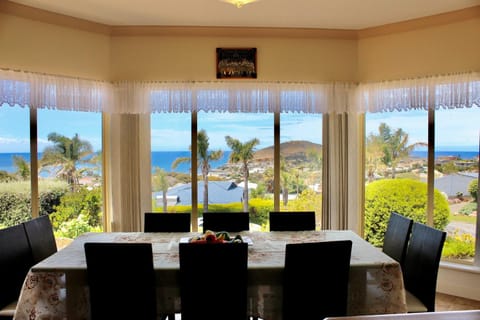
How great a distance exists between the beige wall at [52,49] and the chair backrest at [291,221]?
7.82 feet

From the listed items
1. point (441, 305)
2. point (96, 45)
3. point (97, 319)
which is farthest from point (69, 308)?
point (441, 305)

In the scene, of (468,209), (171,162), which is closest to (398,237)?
(468,209)

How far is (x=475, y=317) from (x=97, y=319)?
183cm

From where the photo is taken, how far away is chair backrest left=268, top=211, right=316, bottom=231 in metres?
3.11

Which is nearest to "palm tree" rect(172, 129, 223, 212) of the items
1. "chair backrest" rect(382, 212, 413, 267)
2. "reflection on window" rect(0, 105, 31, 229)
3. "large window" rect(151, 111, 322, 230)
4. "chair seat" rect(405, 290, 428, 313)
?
"large window" rect(151, 111, 322, 230)

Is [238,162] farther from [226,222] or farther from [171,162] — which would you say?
[226,222]

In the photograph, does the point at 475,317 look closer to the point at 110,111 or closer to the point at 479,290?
the point at 479,290

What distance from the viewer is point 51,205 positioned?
142 inches

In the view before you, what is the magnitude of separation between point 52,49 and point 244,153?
88.5 inches

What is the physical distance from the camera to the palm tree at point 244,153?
13.4 feet

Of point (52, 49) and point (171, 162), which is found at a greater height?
point (52, 49)

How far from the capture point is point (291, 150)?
161 inches

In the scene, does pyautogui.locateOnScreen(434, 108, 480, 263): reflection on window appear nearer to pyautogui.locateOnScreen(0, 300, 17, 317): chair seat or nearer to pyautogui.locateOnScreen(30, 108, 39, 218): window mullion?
Result: pyautogui.locateOnScreen(0, 300, 17, 317): chair seat

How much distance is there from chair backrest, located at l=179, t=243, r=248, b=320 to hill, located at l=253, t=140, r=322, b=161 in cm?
223
